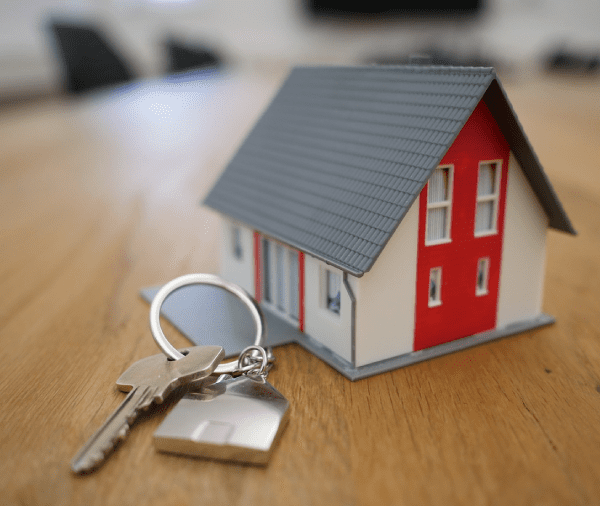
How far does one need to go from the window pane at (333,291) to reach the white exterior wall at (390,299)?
0.25 ft

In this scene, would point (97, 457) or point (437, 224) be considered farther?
point (437, 224)

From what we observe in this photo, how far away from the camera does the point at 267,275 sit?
1154 millimetres

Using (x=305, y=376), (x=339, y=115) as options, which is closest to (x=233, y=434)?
(x=305, y=376)

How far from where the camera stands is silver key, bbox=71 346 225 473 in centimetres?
64

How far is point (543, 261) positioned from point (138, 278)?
91cm

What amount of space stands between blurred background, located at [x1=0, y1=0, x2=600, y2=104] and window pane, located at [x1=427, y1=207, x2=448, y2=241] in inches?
223

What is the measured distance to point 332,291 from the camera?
→ 96 cm

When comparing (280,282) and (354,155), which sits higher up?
(354,155)

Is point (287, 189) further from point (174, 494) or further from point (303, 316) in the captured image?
point (174, 494)

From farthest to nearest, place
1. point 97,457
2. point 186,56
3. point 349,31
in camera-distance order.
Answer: point 349,31 → point 186,56 → point 97,457

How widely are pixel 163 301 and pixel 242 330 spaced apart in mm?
216

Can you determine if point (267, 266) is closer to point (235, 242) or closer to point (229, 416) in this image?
point (235, 242)

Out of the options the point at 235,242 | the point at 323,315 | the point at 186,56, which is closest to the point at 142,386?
the point at 323,315

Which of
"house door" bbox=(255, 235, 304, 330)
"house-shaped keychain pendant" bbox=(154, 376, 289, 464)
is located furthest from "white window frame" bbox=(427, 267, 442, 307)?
"house-shaped keychain pendant" bbox=(154, 376, 289, 464)
